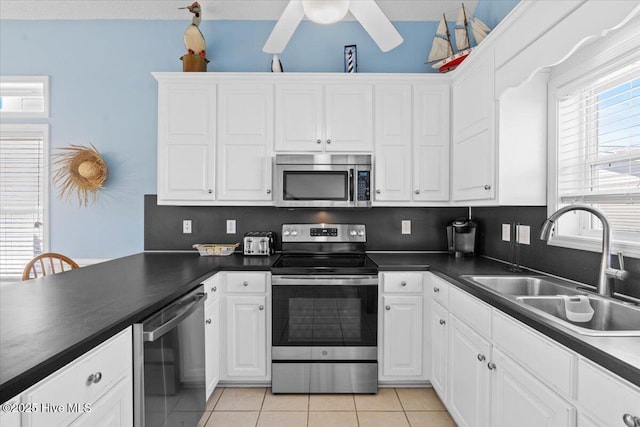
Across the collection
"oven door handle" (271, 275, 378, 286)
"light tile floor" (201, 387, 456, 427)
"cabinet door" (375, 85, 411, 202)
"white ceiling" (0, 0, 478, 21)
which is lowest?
"light tile floor" (201, 387, 456, 427)

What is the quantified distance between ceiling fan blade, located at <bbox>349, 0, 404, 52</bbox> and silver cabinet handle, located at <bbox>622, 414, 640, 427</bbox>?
1414mm

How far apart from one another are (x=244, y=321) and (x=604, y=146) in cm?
229

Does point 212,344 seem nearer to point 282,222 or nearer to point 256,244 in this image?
point 256,244

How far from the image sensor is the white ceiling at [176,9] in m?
2.91

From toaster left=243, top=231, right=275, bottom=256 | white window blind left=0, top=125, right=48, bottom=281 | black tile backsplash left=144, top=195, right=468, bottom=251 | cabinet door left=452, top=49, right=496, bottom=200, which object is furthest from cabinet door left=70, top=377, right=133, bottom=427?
white window blind left=0, top=125, right=48, bottom=281

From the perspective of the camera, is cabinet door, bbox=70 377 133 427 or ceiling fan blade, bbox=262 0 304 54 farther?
ceiling fan blade, bbox=262 0 304 54

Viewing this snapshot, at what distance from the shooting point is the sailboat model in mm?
2730

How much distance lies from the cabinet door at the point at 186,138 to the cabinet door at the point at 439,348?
6.10ft

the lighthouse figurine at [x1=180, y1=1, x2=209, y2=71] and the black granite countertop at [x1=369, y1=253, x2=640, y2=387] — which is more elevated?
the lighthouse figurine at [x1=180, y1=1, x2=209, y2=71]

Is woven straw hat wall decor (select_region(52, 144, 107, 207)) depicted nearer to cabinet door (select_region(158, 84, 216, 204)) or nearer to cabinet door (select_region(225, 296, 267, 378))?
cabinet door (select_region(158, 84, 216, 204))

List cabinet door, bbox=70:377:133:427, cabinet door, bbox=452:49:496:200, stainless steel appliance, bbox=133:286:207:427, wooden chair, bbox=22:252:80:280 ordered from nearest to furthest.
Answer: cabinet door, bbox=70:377:133:427
stainless steel appliance, bbox=133:286:207:427
cabinet door, bbox=452:49:496:200
wooden chair, bbox=22:252:80:280

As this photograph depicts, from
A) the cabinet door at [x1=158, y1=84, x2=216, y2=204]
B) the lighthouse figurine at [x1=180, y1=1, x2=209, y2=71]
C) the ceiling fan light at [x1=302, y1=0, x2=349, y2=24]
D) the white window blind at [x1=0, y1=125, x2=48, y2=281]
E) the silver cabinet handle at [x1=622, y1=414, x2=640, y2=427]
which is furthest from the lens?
the white window blind at [x1=0, y1=125, x2=48, y2=281]

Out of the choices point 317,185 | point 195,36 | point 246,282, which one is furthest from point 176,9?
point 246,282

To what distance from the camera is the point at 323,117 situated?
2.75 m
